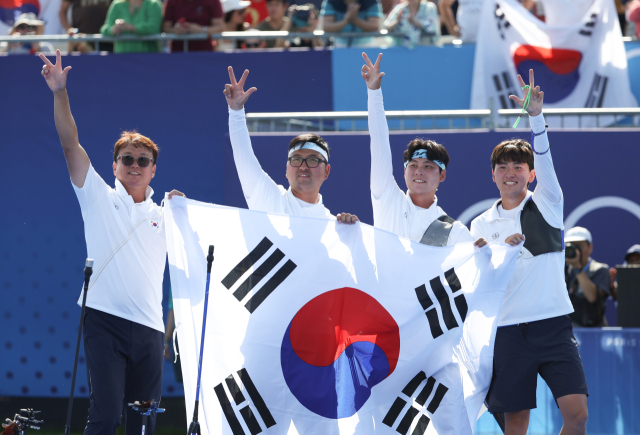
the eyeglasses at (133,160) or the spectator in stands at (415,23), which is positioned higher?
the spectator in stands at (415,23)

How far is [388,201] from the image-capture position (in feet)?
13.7

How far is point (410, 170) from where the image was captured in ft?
13.8

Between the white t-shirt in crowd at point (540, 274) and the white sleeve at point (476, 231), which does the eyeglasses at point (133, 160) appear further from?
the white t-shirt in crowd at point (540, 274)

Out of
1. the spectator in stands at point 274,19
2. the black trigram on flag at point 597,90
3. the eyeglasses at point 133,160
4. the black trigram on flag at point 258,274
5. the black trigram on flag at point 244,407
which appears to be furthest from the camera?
the spectator in stands at point 274,19

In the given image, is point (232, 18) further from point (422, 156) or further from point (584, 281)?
point (584, 281)

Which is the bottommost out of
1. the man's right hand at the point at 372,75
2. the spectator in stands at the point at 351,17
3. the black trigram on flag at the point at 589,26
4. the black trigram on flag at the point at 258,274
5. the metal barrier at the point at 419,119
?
the black trigram on flag at the point at 258,274

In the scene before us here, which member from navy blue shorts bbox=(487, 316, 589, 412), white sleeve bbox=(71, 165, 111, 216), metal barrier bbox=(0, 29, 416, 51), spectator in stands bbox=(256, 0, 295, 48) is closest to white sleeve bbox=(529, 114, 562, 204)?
navy blue shorts bbox=(487, 316, 589, 412)

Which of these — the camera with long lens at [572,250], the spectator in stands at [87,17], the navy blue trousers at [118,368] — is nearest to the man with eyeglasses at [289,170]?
the navy blue trousers at [118,368]

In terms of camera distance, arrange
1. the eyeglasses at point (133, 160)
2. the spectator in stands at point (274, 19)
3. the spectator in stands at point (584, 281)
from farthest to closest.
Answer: the spectator in stands at point (274, 19) < the spectator in stands at point (584, 281) < the eyeglasses at point (133, 160)

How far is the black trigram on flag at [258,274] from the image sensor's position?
3912 mm

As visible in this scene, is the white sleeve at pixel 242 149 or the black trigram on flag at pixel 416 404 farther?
the white sleeve at pixel 242 149

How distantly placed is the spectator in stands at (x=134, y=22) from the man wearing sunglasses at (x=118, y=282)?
3.59m

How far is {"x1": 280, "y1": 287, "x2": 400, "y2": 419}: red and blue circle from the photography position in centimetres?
378

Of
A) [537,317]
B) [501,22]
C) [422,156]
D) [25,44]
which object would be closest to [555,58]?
[501,22]
